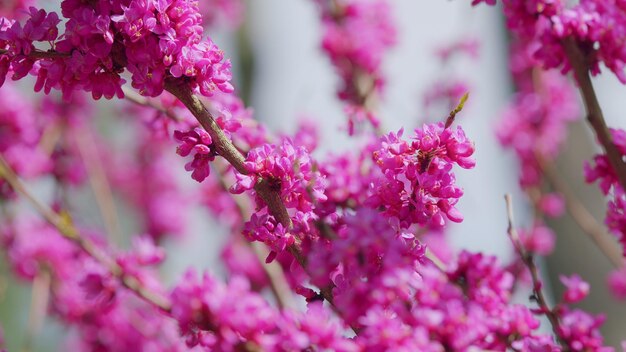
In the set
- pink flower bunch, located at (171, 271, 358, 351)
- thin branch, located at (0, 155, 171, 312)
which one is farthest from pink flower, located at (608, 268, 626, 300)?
pink flower bunch, located at (171, 271, 358, 351)

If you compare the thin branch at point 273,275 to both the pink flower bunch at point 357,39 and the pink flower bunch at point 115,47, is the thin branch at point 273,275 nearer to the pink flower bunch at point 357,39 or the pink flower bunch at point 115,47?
the pink flower bunch at point 357,39

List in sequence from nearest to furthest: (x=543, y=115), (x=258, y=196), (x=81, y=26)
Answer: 1. (x=81, y=26)
2. (x=258, y=196)
3. (x=543, y=115)

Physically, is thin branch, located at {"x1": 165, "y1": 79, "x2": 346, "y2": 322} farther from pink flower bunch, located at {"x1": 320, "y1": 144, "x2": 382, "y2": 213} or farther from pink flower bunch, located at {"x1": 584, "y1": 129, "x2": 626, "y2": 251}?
pink flower bunch, located at {"x1": 584, "y1": 129, "x2": 626, "y2": 251}

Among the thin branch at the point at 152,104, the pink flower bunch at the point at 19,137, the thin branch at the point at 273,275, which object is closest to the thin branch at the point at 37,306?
the pink flower bunch at the point at 19,137

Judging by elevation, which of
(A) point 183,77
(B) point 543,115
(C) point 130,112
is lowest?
(A) point 183,77

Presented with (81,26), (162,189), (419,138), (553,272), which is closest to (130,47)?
(81,26)

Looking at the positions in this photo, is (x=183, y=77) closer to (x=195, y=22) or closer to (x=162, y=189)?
(x=195, y=22)

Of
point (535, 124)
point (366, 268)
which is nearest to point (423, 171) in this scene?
point (366, 268)
